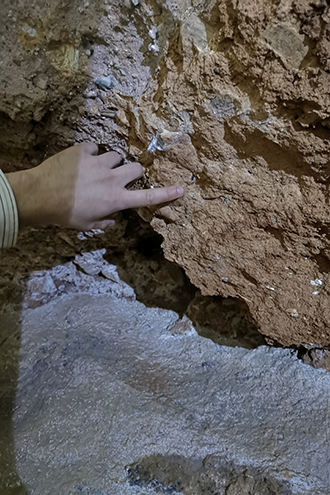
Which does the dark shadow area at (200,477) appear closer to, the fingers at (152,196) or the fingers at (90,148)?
the fingers at (152,196)

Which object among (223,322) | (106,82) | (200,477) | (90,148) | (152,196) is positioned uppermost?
(106,82)

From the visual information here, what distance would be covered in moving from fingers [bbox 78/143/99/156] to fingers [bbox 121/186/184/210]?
Result: 0.15 metres

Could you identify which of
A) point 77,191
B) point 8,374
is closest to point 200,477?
point 8,374

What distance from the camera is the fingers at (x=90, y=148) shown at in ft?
3.11

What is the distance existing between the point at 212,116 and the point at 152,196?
23 cm

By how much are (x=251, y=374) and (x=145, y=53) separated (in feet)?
3.05

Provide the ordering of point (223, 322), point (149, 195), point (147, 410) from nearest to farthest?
point (149, 195), point (147, 410), point (223, 322)

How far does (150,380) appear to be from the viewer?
110cm

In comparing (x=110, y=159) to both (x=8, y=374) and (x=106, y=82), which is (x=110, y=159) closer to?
(x=106, y=82)

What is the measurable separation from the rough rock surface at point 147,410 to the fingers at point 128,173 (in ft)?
1.64

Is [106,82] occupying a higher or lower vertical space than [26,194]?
higher

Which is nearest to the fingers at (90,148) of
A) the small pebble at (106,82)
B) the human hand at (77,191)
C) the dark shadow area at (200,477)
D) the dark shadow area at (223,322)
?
the human hand at (77,191)

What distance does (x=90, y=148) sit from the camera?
0.97m

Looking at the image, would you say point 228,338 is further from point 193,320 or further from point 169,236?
point 169,236
